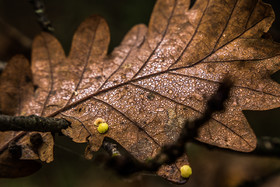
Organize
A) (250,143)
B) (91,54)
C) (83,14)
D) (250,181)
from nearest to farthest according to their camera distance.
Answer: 1. (250,143)
2. (91,54)
3. (250,181)
4. (83,14)

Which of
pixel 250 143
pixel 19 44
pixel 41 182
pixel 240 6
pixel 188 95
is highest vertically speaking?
pixel 240 6

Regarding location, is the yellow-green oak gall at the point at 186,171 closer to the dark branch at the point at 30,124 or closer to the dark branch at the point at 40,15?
the dark branch at the point at 30,124

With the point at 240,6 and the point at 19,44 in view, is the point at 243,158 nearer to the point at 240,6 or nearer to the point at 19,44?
the point at 240,6

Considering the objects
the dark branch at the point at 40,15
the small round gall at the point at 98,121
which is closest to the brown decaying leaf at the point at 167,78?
the small round gall at the point at 98,121

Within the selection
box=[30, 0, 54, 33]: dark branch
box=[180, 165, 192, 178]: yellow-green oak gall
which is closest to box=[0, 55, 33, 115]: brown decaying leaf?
box=[30, 0, 54, 33]: dark branch

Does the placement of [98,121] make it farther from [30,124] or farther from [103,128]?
[30,124]

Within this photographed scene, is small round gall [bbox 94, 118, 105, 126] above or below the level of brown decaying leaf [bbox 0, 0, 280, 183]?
below

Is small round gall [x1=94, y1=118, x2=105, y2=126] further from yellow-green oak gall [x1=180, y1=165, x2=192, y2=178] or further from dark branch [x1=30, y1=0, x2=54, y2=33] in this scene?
dark branch [x1=30, y1=0, x2=54, y2=33]

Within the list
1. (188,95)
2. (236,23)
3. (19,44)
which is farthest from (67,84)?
(19,44)
